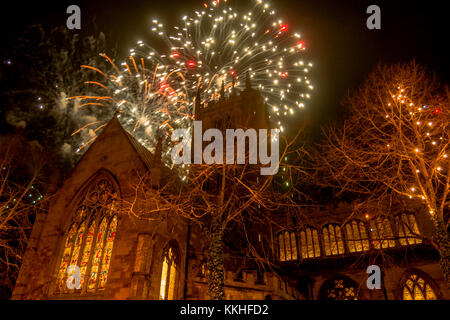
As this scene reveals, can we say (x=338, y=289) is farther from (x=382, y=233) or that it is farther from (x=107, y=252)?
(x=107, y=252)

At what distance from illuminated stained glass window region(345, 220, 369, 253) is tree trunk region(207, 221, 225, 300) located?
554 inches

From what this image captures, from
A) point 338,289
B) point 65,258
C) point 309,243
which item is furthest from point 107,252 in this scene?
point 338,289

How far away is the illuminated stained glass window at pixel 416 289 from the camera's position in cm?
1792

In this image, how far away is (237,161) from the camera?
11664 mm

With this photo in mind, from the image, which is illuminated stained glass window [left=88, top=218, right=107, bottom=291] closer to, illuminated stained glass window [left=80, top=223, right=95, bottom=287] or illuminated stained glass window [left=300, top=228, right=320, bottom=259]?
illuminated stained glass window [left=80, top=223, right=95, bottom=287]

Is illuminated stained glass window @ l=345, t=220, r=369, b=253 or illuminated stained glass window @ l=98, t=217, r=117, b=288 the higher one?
illuminated stained glass window @ l=345, t=220, r=369, b=253

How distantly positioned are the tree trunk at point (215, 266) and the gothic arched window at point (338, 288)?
13.3 meters

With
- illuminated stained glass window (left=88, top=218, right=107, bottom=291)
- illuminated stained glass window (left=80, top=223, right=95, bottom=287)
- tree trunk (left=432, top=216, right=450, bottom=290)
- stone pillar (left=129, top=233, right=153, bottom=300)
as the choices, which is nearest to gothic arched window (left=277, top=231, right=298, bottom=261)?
stone pillar (left=129, top=233, right=153, bottom=300)

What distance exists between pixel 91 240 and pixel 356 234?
16703mm

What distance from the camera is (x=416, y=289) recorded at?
60.1ft

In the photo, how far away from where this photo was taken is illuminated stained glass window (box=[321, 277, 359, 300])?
65.5ft

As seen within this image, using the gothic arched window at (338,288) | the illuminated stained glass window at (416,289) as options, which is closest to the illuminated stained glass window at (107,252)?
the gothic arched window at (338,288)
